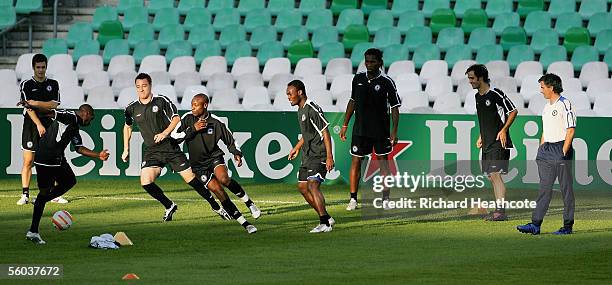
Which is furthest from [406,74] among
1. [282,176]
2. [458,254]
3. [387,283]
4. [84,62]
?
[387,283]

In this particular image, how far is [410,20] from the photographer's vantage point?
80.6 feet

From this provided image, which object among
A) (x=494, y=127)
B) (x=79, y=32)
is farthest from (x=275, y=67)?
(x=494, y=127)

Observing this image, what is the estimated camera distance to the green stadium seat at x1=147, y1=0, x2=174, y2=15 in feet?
84.8

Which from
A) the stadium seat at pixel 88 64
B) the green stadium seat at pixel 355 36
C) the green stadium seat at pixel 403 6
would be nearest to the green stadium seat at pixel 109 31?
the stadium seat at pixel 88 64

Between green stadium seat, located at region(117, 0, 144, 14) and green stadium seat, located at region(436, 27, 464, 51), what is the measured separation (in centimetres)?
601

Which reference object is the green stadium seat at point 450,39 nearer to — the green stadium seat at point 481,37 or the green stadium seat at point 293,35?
the green stadium seat at point 481,37

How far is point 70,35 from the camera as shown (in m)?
25.3

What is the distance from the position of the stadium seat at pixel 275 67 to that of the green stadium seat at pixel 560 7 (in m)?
5.00

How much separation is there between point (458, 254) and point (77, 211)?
19.4 feet

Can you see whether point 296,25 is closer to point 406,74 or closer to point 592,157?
point 406,74

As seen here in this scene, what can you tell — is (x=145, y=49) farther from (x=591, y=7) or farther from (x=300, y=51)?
(x=591, y=7)

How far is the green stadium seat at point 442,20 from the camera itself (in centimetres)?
2436

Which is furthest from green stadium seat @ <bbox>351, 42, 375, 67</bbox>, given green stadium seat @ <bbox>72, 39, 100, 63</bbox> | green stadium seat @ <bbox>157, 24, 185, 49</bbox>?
green stadium seat @ <bbox>72, 39, 100, 63</bbox>

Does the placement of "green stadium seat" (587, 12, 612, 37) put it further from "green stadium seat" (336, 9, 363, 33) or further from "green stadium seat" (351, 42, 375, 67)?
"green stadium seat" (336, 9, 363, 33)
